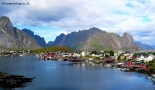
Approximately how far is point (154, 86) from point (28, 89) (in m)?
19.3

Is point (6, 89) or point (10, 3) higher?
point (10, 3)

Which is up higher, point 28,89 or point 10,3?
point 10,3

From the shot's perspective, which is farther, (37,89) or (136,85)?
(136,85)

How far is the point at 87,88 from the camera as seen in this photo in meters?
35.1

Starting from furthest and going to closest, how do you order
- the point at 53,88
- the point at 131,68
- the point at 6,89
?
the point at 131,68 < the point at 53,88 < the point at 6,89

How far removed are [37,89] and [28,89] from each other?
130 cm

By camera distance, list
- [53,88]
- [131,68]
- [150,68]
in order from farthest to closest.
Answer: [131,68], [150,68], [53,88]

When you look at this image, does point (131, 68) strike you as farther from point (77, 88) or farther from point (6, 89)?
point (6, 89)

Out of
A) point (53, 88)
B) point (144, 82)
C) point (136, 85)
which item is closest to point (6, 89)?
point (53, 88)

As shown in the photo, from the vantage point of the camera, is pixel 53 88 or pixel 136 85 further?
pixel 136 85

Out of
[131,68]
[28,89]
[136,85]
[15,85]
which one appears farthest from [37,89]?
[131,68]

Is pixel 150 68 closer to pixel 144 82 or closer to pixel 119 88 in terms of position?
pixel 144 82

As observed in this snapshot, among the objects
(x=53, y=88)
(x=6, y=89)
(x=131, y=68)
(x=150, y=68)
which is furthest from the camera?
(x=131, y=68)

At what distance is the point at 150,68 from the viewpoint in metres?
52.9
